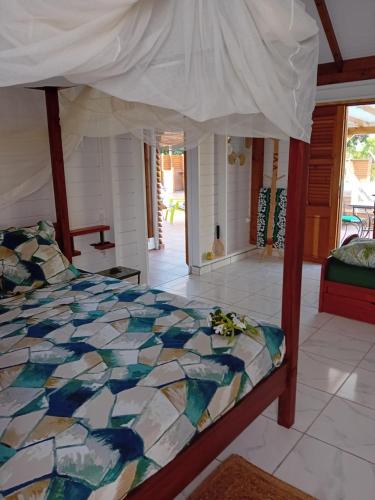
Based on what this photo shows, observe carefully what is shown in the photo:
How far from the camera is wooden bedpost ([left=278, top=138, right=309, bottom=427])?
6.79 feet

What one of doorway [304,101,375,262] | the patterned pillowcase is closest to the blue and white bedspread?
the patterned pillowcase

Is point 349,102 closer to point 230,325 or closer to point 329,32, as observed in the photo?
point 329,32

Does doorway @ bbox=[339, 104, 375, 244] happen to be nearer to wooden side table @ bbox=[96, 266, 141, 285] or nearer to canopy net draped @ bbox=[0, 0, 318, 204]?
wooden side table @ bbox=[96, 266, 141, 285]

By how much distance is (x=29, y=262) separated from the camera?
2.94 m

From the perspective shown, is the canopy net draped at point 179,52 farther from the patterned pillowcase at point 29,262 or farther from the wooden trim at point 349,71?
the wooden trim at point 349,71

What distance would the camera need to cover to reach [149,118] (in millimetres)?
3137

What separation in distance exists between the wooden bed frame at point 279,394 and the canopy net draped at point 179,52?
290 millimetres

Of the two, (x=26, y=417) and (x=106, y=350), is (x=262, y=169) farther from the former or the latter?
(x=26, y=417)

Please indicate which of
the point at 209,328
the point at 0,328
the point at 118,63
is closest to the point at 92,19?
the point at 118,63

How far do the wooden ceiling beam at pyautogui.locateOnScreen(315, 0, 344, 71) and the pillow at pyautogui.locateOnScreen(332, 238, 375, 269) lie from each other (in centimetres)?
226

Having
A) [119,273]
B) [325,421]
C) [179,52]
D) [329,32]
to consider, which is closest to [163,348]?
[325,421]

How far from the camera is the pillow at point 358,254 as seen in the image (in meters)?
3.64

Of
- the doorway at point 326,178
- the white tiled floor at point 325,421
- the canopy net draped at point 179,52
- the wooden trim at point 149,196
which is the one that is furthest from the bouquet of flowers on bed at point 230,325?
the wooden trim at point 149,196

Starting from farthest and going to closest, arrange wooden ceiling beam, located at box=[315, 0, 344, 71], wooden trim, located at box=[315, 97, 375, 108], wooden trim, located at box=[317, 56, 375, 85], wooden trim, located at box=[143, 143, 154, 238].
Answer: wooden trim, located at box=[143, 143, 154, 238], wooden trim, located at box=[315, 97, 375, 108], wooden trim, located at box=[317, 56, 375, 85], wooden ceiling beam, located at box=[315, 0, 344, 71]
